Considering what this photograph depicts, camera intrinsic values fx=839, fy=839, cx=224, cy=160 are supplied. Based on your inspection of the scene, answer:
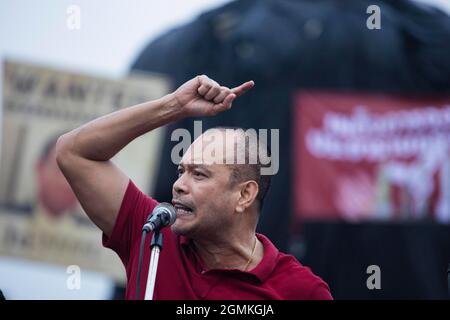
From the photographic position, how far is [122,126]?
3566 mm

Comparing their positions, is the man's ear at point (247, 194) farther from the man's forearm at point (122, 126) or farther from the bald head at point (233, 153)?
the man's forearm at point (122, 126)

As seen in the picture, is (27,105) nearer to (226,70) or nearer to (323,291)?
(226,70)

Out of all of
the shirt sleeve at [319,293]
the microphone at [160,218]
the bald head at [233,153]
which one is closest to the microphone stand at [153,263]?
the microphone at [160,218]

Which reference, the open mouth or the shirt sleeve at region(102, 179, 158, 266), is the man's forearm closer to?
the shirt sleeve at region(102, 179, 158, 266)

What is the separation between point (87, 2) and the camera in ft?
23.4

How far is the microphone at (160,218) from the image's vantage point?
3238 mm

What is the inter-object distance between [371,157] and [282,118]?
3.02 ft

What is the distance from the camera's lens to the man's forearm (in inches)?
140

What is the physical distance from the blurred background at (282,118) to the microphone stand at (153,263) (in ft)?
12.6

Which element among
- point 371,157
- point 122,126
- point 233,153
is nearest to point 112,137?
point 122,126

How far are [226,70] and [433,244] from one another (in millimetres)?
2452

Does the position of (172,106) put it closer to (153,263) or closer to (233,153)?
(233,153)

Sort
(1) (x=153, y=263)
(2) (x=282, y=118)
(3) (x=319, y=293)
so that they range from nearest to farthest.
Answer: (1) (x=153, y=263) → (3) (x=319, y=293) → (2) (x=282, y=118)

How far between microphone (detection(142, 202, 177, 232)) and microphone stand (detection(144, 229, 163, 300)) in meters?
0.03
